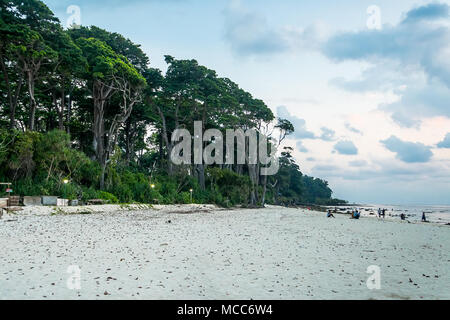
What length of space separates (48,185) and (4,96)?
64.1ft

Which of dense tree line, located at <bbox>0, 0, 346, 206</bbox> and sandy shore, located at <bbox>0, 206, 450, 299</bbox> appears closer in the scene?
sandy shore, located at <bbox>0, 206, 450, 299</bbox>

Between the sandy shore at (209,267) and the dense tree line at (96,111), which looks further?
the dense tree line at (96,111)

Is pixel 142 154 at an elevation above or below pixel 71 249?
above

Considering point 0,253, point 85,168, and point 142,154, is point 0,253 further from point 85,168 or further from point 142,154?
point 142,154

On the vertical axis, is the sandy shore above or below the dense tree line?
below

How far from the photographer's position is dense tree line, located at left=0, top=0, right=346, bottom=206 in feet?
76.3

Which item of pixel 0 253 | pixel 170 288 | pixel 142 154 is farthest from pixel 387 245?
pixel 142 154

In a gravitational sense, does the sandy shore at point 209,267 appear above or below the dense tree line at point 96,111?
below

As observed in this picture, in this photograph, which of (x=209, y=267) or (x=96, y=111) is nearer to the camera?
(x=209, y=267)

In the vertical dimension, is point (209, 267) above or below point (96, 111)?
below

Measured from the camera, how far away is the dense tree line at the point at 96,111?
23.2 meters

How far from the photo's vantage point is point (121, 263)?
269 inches

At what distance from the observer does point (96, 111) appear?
110ft
